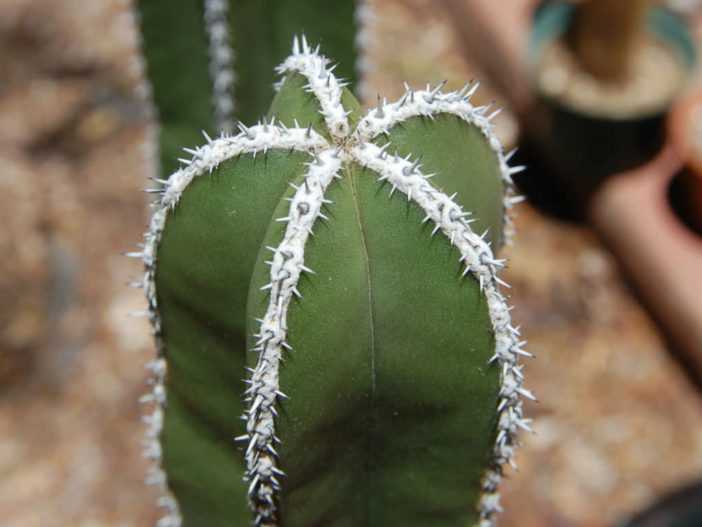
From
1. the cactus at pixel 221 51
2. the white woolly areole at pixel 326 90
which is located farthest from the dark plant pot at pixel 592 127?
the white woolly areole at pixel 326 90

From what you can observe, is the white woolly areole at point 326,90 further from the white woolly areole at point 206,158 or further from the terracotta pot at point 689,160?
the terracotta pot at point 689,160

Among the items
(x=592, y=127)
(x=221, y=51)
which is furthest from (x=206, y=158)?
(x=592, y=127)

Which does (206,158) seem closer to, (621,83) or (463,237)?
(463,237)

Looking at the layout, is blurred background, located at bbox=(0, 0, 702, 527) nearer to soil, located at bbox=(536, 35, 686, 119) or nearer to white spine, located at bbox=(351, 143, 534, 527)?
soil, located at bbox=(536, 35, 686, 119)

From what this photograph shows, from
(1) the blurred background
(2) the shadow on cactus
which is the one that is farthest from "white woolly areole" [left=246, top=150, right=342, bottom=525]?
(1) the blurred background

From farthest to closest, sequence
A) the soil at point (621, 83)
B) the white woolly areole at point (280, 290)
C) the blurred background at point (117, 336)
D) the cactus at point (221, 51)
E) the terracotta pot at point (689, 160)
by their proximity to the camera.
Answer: the soil at point (621, 83) < the terracotta pot at point (689, 160) < the blurred background at point (117, 336) < the cactus at point (221, 51) < the white woolly areole at point (280, 290)

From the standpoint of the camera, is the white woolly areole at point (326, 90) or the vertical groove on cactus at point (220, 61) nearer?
the white woolly areole at point (326, 90)
